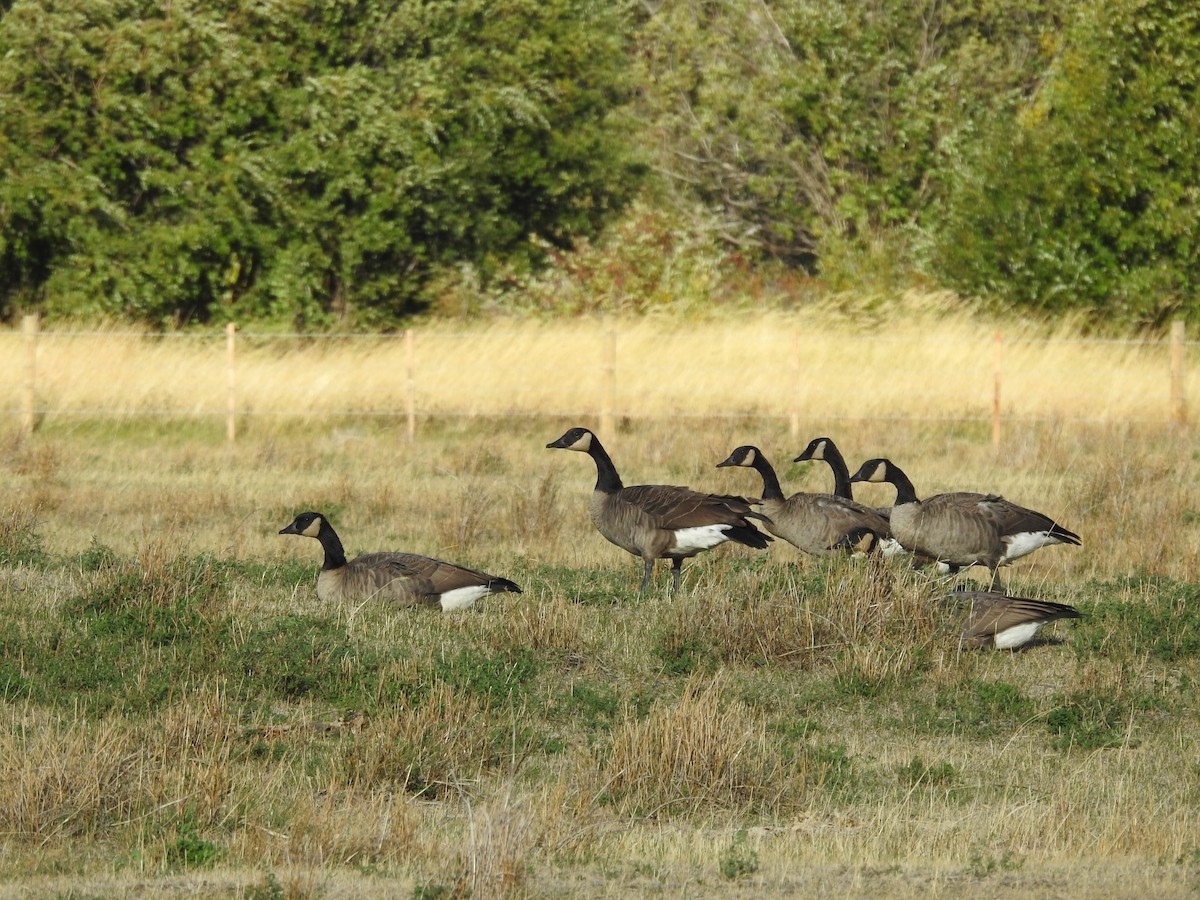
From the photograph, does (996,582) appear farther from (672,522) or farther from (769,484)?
(672,522)

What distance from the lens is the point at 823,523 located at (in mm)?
12031

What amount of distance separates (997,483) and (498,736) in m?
11.0

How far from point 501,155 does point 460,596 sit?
26.9 meters

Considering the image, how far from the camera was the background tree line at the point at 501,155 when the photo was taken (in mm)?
28547

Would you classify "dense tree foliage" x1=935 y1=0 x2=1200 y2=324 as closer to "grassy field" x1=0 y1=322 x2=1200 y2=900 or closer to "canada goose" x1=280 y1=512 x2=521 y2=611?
"grassy field" x1=0 y1=322 x2=1200 y2=900

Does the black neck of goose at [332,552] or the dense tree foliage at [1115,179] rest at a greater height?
the dense tree foliage at [1115,179]

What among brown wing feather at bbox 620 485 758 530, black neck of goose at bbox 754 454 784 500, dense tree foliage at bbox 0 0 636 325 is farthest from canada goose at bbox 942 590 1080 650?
dense tree foliage at bbox 0 0 636 325

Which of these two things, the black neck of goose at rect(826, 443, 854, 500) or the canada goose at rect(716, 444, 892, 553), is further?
the black neck of goose at rect(826, 443, 854, 500)

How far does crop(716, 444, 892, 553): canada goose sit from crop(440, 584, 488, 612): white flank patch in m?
2.09

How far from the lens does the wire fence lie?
2328 cm

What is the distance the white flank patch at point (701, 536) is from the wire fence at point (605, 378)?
11125mm

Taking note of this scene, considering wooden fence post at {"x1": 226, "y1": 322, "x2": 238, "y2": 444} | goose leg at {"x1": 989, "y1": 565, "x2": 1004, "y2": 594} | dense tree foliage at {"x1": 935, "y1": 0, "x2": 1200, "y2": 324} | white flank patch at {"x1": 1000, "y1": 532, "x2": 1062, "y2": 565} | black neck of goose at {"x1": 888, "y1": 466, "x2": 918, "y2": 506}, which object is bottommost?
wooden fence post at {"x1": 226, "y1": 322, "x2": 238, "y2": 444}

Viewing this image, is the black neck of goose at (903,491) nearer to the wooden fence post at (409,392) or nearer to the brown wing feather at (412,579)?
the brown wing feather at (412,579)

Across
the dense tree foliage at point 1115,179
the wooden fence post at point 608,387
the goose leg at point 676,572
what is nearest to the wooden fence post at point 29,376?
the wooden fence post at point 608,387
